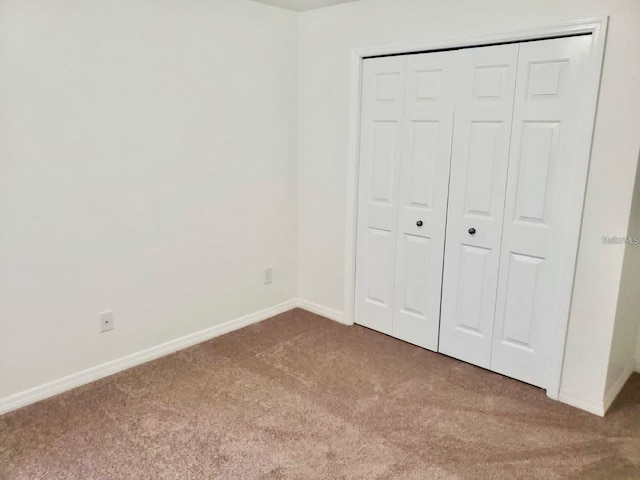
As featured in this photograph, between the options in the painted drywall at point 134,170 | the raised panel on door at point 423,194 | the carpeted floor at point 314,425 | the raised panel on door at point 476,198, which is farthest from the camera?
the raised panel on door at point 423,194

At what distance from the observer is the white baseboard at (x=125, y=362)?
8.22 ft

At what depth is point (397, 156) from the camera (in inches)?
125

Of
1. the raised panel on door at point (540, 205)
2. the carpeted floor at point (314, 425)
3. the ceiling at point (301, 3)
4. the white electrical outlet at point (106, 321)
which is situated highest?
the ceiling at point (301, 3)

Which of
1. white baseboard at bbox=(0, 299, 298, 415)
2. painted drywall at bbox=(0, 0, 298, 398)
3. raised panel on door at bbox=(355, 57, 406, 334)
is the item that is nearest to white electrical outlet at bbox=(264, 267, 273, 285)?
painted drywall at bbox=(0, 0, 298, 398)

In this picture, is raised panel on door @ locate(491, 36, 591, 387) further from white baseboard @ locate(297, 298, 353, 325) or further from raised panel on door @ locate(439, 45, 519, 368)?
white baseboard @ locate(297, 298, 353, 325)

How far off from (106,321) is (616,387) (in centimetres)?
287

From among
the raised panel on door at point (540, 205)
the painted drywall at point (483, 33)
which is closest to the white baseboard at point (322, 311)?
the painted drywall at point (483, 33)

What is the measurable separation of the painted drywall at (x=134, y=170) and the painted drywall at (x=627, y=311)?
7.26 ft

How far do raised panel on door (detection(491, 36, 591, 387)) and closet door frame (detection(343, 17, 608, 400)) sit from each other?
0.01 m

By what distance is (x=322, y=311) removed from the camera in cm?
380

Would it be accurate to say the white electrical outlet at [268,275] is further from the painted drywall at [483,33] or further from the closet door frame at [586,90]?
the closet door frame at [586,90]

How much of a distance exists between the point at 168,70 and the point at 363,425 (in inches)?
87.7

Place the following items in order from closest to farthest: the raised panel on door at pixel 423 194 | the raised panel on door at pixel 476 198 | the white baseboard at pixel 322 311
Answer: the raised panel on door at pixel 476 198, the raised panel on door at pixel 423 194, the white baseboard at pixel 322 311

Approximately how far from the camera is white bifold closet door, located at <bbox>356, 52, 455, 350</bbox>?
296 centimetres
